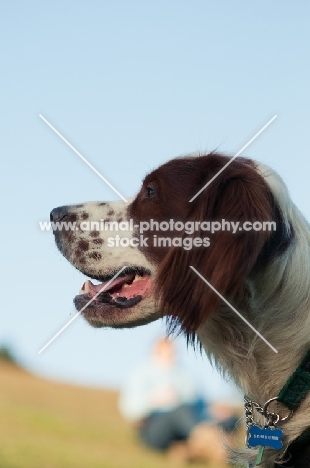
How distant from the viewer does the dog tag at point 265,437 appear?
312 centimetres

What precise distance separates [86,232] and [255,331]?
1.05 m

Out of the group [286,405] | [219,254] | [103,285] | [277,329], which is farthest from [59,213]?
[286,405]

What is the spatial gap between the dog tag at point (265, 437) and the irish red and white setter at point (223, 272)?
0.04 metres

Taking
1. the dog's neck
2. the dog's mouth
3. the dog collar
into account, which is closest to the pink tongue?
the dog's mouth

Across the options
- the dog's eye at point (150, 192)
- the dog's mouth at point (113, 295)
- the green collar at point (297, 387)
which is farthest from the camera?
the dog's eye at point (150, 192)

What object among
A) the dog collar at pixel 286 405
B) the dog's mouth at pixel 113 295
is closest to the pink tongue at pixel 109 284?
the dog's mouth at pixel 113 295

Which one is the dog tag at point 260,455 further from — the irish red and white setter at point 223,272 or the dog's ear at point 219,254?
the dog's ear at point 219,254

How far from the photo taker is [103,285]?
3715 millimetres

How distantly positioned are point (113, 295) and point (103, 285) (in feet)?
0.26

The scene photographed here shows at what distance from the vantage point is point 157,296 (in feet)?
11.1

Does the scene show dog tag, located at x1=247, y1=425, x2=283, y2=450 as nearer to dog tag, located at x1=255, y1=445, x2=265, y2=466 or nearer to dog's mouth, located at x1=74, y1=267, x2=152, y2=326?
dog tag, located at x1=255, y1=445, x2=265, y2=466

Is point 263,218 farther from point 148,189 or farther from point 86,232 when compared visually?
point 86,232

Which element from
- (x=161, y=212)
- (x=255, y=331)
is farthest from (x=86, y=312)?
(x=255, y=331)

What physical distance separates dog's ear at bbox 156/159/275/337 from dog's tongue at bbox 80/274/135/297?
0.31 m
